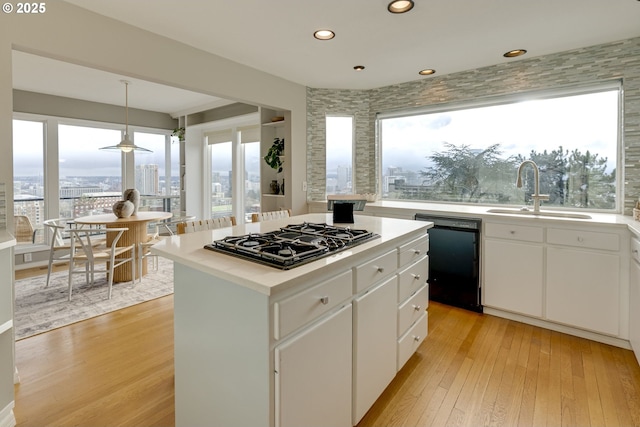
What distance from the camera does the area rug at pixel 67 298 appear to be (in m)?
2.84

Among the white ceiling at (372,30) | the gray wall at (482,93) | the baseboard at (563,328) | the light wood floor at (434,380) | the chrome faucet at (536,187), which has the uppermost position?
the white ceiling at (372,30)

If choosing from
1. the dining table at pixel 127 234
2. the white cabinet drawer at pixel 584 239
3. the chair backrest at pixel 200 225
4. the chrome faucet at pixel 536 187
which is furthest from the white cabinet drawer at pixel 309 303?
the dining table at pixel 127 234

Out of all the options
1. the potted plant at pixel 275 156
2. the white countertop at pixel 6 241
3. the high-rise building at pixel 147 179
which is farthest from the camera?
the high-rise building at pixel 147 179

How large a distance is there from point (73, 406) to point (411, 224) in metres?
2.29

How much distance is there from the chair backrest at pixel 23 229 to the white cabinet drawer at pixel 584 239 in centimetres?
617

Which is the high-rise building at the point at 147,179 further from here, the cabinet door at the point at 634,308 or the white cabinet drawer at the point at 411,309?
the cabinet door at the point at 634,308

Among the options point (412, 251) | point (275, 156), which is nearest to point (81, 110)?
point (275, 156)

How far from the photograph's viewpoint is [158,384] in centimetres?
197

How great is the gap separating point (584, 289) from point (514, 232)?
634 millimetres

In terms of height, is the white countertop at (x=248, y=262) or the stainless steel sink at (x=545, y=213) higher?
the stainless steel sink at (x=545, y=213)

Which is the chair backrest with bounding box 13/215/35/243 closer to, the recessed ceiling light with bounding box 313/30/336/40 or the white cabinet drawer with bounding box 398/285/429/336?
the recessed ceiling light with bounding box 313/30/336/40

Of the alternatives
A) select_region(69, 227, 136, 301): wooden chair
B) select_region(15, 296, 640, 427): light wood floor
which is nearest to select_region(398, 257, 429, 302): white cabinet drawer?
select_region(15, 296, 640, 427): light wood floor

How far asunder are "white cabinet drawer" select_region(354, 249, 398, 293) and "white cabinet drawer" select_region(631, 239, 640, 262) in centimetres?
166

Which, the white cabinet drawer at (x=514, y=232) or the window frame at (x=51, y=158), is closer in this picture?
the white cabinet drawer at (x=514, y=232)
